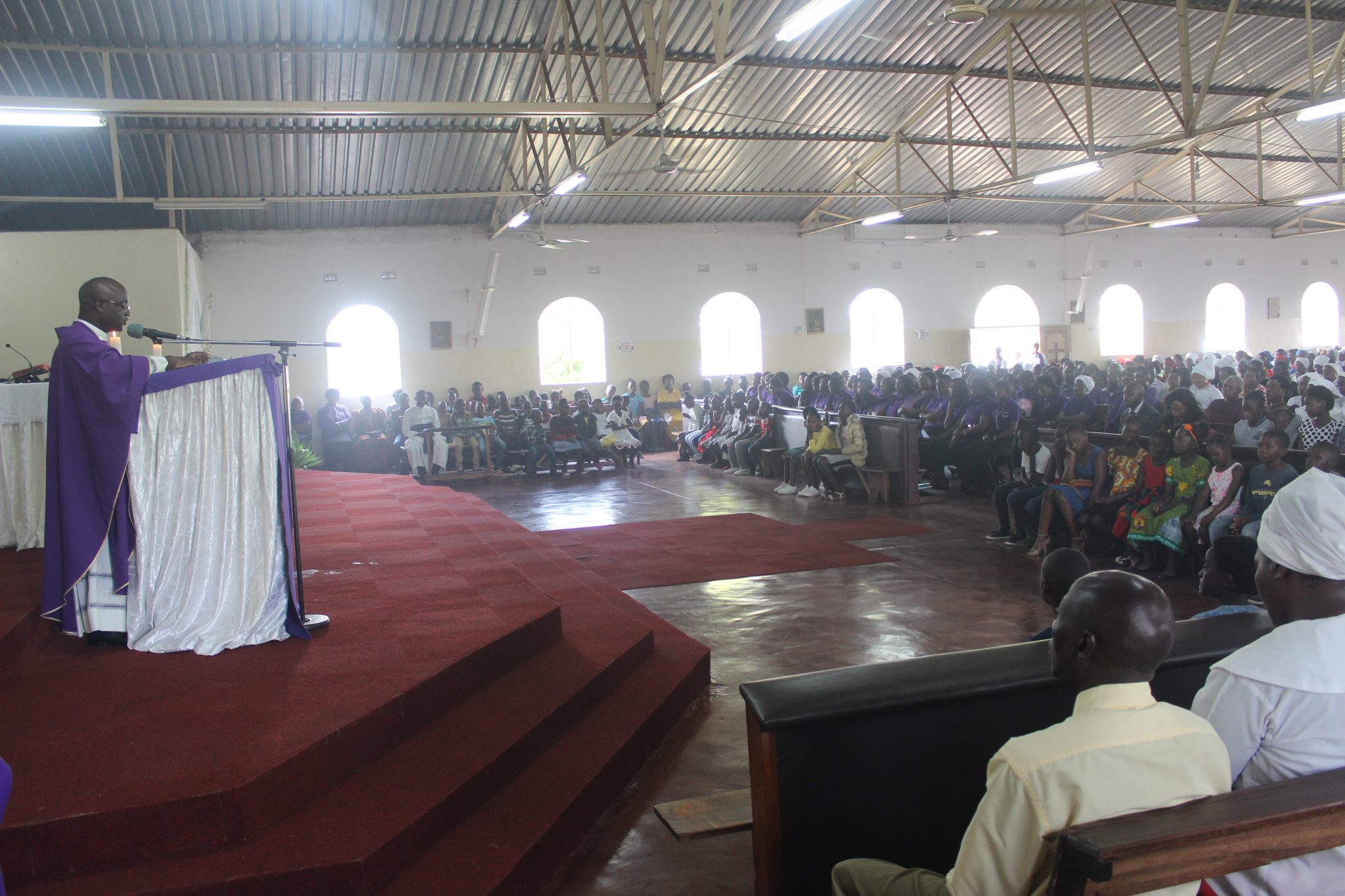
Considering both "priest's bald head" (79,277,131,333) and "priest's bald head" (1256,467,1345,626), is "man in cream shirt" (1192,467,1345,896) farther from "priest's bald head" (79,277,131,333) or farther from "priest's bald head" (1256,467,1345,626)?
"priest's bald head" (79,277,131,333)

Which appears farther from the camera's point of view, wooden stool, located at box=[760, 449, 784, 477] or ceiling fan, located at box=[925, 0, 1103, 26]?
wooden stool, located at box=[760, 449, 784, 477]

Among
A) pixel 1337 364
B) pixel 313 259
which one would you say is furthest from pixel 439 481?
pixel 1337 364

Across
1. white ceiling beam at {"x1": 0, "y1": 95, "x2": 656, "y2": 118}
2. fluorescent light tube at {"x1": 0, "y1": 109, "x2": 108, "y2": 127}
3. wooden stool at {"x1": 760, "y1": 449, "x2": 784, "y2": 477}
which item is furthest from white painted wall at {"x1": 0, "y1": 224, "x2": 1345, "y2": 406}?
wooden stool at {"x1": 760, "y1": 449, "x2": 784, "y2": 477}

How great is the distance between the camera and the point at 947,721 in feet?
7.16

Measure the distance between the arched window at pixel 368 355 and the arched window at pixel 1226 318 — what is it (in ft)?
55.7

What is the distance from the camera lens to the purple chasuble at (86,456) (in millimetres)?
3199

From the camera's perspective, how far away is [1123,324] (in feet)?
68.5

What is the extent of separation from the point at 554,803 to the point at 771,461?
30.3 feet

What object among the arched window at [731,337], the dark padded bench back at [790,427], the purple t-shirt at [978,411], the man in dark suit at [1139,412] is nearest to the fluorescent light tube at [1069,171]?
the man in dark suit at [1139,412]

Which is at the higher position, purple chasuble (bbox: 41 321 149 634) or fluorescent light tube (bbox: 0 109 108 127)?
fluorescent light tube (bbox: 0 109 108 127)

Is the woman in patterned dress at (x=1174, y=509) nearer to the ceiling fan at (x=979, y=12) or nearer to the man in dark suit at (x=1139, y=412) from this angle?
the man in dark suit at (x=1139, y=412)

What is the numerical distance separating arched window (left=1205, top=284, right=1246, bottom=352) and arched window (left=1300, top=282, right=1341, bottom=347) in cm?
214

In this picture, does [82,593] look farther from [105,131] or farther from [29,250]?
[105,131]

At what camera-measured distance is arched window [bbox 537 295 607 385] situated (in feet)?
55.5
